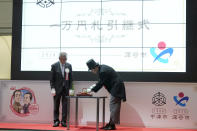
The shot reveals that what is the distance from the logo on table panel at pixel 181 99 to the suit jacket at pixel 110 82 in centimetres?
125

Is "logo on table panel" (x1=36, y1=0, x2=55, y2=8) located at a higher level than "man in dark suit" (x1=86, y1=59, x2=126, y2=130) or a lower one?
higher

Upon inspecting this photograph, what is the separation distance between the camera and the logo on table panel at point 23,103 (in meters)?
6.52

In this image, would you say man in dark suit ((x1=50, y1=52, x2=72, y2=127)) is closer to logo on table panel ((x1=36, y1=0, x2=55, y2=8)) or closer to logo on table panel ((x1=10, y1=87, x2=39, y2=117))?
logo on table panel ((x1=10, y1=87, x2=39, y2=117))

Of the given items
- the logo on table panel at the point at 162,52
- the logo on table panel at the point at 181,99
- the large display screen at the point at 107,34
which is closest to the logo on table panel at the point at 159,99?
the logo on table panel at the point at 181,99

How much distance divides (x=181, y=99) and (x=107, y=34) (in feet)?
7.05

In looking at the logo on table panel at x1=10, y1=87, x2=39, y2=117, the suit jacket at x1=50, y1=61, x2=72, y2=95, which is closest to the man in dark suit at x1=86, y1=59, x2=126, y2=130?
the suit jacket at x1=50, y1=61, x2=72, y2=95

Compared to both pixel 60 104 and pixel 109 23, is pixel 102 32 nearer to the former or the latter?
pixel 109 23

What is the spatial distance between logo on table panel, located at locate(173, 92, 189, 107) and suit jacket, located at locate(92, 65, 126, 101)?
1.25m

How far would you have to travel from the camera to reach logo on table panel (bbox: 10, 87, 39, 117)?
652 cm

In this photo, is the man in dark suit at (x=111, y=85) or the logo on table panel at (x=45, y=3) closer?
the man in dark suit at (x=111, y=85)

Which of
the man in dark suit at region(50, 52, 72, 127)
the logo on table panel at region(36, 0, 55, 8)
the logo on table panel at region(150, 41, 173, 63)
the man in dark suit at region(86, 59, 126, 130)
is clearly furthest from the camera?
the logo on table panel at region(36, 0, 55, 8)

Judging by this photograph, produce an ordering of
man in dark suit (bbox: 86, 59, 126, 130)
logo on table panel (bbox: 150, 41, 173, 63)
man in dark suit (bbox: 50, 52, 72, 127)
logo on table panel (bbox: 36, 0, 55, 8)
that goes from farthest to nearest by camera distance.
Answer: logo on table panel (bbox: 36, 0, 55, 8)
logo on table panel (bbox: 150, 41, 173, 63)
man in dark suit (bbox: 50, 52, 72, 127)
man in dark suit (bbox: 86, 59, 126, 130)

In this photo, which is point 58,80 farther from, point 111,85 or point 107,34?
point 107,34

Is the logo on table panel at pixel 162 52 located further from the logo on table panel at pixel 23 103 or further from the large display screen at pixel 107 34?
the logo on table panel at pixel 23 103
